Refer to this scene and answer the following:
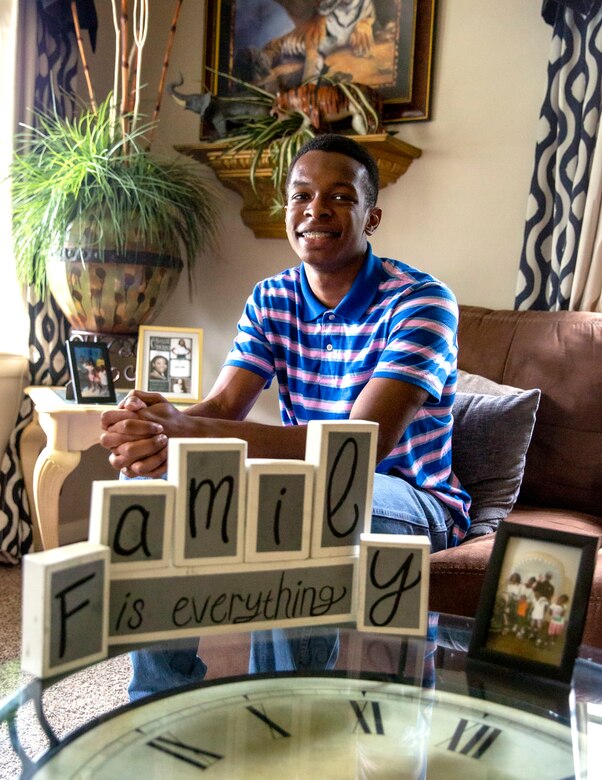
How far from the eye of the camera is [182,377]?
2498mm

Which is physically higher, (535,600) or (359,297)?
(359,297)

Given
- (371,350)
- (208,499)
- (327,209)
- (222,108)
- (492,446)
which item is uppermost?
(222,108)

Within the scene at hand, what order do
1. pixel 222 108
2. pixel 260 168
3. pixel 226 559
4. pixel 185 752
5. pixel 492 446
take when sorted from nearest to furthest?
pixel 185 752
pixel 226 559
pixel 492 446
pixel 260 168
pixel 222 108

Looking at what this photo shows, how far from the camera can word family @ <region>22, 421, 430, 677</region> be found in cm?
74

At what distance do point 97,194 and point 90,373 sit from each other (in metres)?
0.49

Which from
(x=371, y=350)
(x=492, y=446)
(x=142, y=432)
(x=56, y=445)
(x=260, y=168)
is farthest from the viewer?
(x=260, y=168)

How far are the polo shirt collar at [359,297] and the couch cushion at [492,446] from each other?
0.39 m

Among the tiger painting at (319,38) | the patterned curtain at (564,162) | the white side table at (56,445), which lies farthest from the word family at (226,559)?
the tiger painting at (319,38)

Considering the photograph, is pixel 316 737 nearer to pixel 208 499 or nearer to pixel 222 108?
pixel 208 499

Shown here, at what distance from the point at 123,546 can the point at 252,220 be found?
7.44 ft

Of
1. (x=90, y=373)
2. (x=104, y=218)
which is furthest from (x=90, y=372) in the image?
(x=104, y=218)

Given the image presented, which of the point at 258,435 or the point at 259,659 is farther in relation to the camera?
the point at 258,435

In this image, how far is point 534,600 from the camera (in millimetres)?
882

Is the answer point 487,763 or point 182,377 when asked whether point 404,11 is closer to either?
point 182,377
